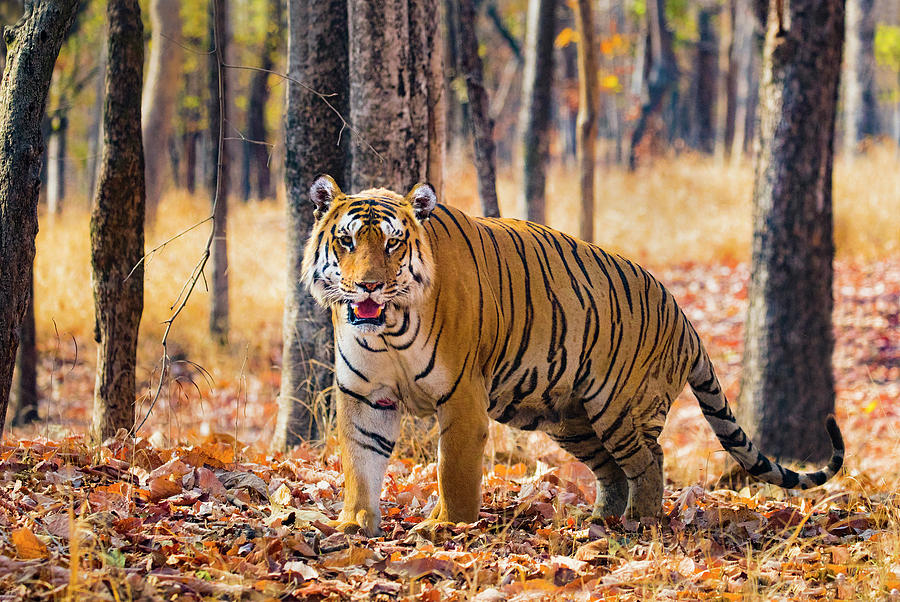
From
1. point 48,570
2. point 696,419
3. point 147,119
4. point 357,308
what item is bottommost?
point 696,419

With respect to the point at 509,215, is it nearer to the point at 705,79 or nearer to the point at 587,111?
the point at 587,111

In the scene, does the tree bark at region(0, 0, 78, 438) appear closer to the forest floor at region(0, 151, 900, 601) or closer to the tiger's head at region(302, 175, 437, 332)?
the forest floor at region(0, 151, 900, 601)

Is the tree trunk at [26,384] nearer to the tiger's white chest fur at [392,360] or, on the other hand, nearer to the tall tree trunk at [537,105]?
the tall tree trunk at [537,105]

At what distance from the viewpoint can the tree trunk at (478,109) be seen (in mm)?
8359

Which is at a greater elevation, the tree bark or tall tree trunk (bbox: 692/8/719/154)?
tall tree trunk (bbox: 692/8/719/154)

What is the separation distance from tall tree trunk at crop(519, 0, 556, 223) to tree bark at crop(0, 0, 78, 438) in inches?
244

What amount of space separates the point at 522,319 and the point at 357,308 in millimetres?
980

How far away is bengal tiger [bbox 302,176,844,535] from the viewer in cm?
400

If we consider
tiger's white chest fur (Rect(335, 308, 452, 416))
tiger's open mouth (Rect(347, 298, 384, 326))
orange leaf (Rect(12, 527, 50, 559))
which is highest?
tiger's open mouth (Rect(347, 298, 384, 326))

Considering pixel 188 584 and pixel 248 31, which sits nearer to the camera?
pixel 188 584

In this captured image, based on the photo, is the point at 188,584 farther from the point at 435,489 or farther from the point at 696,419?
the point at 696,419

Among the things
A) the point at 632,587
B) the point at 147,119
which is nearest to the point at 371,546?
the point at 632,587

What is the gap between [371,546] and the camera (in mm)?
3994

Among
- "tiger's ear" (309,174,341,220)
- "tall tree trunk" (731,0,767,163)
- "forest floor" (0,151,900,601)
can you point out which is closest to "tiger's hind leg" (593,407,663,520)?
"forest floor" (0,151,900,601)
